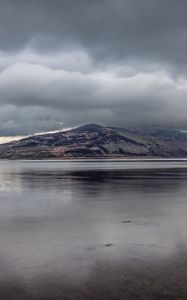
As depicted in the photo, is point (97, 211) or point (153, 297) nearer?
point (153, 297)

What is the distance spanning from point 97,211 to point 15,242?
13818mm

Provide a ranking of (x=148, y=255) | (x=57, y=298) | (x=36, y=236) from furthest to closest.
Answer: (x=36, y=236) < (x=148, y=255) < (x=57, y=298)

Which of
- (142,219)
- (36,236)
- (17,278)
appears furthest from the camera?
(142,219)

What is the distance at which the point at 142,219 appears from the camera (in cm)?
3023

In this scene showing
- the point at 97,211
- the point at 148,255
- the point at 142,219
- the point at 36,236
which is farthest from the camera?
the point at 97,211

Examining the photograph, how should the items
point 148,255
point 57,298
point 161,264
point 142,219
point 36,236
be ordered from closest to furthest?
point 57,298 < point 161,264 < point 148,255 < point 36,236 < point 142,219

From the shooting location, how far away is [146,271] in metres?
16.2

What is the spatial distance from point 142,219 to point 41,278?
16256 millimetres

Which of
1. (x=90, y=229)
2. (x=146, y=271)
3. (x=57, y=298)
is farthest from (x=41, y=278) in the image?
(x=90, y=229)

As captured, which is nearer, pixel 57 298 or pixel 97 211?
pixel 57 298

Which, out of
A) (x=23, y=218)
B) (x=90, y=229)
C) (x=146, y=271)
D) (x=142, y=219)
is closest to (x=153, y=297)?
(x=146, y=271)

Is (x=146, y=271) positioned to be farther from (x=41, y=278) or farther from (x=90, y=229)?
(x=90, y=229)

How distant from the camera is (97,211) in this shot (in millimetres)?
34656

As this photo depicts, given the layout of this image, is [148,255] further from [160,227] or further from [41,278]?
[160,227]
